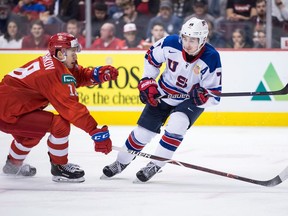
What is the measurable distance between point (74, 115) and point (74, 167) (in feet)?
1.36

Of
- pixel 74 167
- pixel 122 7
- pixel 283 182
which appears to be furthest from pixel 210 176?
pixel 122 7

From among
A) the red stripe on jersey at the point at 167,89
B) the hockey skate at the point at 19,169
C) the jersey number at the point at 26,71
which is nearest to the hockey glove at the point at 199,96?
the red stripe on jersey at the point at 167,89

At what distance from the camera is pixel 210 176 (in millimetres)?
4887

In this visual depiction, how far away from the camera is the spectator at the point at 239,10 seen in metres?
7.65

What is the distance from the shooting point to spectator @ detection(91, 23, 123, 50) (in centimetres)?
784

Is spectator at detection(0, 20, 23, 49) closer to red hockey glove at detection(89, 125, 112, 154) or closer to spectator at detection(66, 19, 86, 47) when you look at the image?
spectator at detection(66, 19, 86, 47)

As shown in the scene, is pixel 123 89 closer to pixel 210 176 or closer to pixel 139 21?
pixel 139 21

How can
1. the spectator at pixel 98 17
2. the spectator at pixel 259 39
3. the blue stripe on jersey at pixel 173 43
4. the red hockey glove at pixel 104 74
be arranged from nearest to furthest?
the blue stripe on jersey at pixel 173 43 < the red hockey glove at pixel 104 74 < the spectator at pixel 259 39 < the spectator at pixel 98 17

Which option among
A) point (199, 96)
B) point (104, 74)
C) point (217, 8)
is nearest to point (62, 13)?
point (217, 8)

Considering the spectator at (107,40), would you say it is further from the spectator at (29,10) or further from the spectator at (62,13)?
the spectator at (29,10)

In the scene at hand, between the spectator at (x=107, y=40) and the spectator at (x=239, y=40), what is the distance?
43.6 inches

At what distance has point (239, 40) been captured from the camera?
768 centimetres

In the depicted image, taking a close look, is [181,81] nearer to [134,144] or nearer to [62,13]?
[134,144]

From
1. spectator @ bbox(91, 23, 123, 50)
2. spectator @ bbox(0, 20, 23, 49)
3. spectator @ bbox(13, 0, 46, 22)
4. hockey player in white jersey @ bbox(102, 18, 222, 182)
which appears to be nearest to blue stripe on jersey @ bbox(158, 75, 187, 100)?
hockey player in white jersey @ bbox(102, 18, 222, 182)
